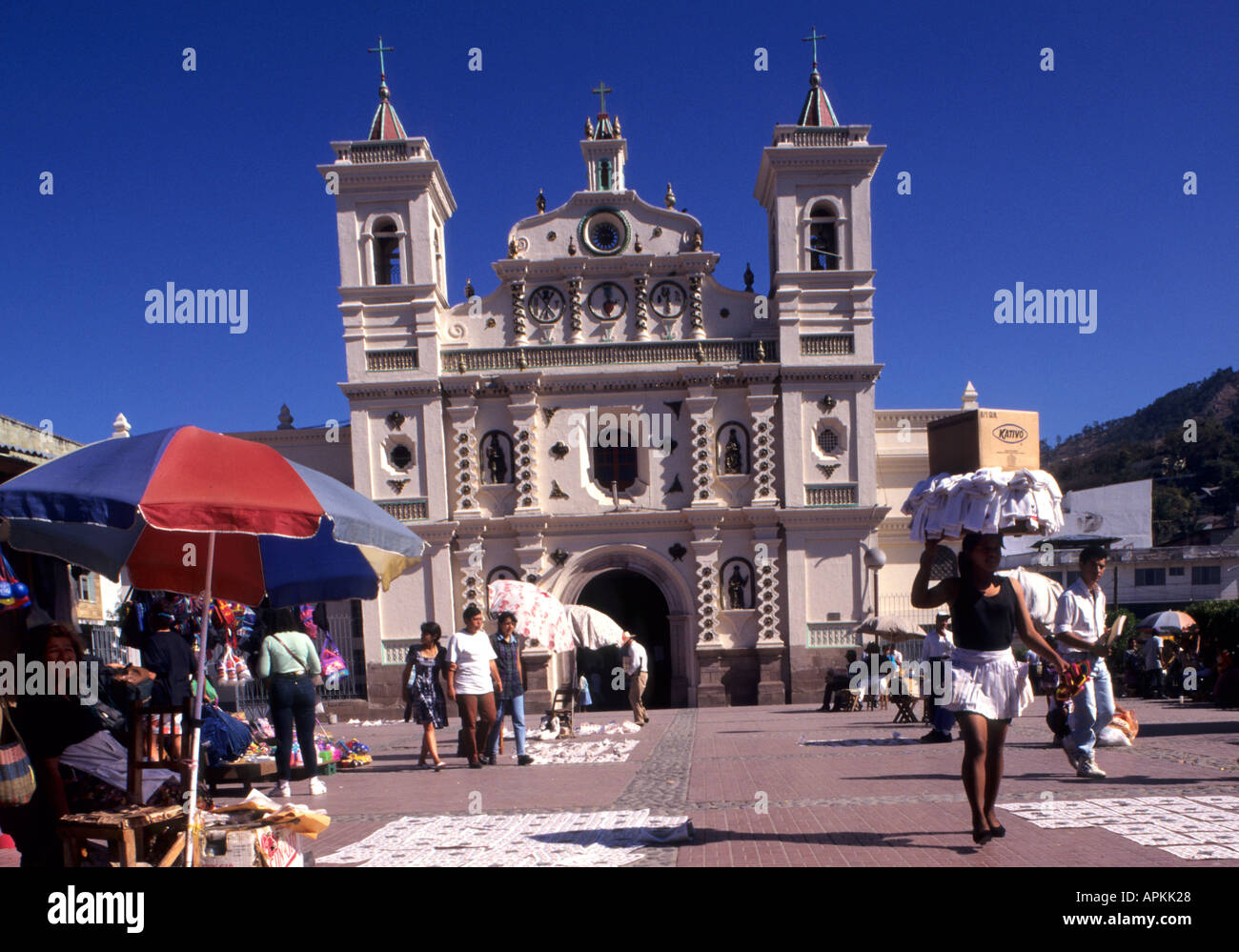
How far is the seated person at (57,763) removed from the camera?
5.45 metres

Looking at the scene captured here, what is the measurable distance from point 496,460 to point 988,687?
2079 cm

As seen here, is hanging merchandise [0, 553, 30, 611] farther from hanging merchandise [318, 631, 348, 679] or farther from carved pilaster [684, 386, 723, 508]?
carved pilaster [684, 386, 723, 508]

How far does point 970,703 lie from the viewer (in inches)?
233

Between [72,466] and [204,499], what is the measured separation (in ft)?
2.88

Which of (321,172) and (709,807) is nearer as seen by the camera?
(709,807)

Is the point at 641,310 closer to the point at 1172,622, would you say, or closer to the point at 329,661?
the point at 329,661

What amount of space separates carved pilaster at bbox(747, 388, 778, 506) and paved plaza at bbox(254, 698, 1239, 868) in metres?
12.2

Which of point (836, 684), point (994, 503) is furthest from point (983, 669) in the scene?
point (836, 684)

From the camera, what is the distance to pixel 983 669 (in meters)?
5.97

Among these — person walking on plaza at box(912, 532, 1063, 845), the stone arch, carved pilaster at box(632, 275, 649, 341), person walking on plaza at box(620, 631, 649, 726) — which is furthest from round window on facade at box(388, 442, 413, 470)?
person walking on plaza at box(912, 532, 1063, 845)

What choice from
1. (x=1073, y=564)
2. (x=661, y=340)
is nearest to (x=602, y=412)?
(x=661, y=340)

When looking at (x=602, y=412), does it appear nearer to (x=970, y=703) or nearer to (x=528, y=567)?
(x=528, y=567)
